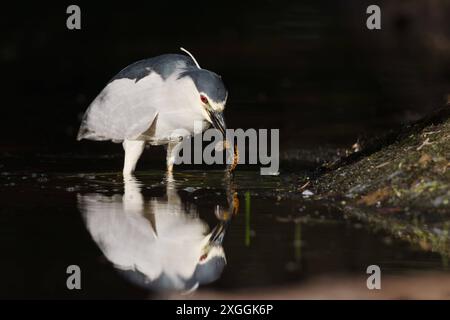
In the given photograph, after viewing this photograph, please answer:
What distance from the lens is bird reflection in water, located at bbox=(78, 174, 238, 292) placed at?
23.7 ft

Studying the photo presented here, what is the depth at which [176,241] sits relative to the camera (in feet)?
26.7

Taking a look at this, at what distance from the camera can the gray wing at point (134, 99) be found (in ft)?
36.5

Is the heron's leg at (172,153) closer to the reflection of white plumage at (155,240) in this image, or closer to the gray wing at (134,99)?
the gray wing at (134,99)

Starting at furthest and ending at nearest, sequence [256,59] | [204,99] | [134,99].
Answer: [256,59], [134,99], [204,99]

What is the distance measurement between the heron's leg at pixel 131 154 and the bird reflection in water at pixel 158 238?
1.15 meters

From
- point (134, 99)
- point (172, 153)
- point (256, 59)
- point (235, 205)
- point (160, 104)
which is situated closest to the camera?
point (235, 205)

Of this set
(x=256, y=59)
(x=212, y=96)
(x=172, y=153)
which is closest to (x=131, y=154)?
(x=172, y=153)

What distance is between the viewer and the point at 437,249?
7.59 m

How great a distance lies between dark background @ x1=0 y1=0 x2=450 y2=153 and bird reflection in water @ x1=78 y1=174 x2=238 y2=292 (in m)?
3.83

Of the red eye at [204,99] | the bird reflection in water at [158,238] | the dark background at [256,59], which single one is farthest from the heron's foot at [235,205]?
the dark background at [256,59]

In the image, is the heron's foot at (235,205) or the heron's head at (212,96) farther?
the heron's head at (212,96)

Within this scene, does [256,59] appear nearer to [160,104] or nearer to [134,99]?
[134,99]

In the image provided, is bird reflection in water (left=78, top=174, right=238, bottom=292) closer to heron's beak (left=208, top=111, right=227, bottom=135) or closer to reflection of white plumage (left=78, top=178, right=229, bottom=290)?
reflection of white plumage (left=78, top=178, right=229, bottom=290)

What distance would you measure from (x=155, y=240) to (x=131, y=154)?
331 cm
